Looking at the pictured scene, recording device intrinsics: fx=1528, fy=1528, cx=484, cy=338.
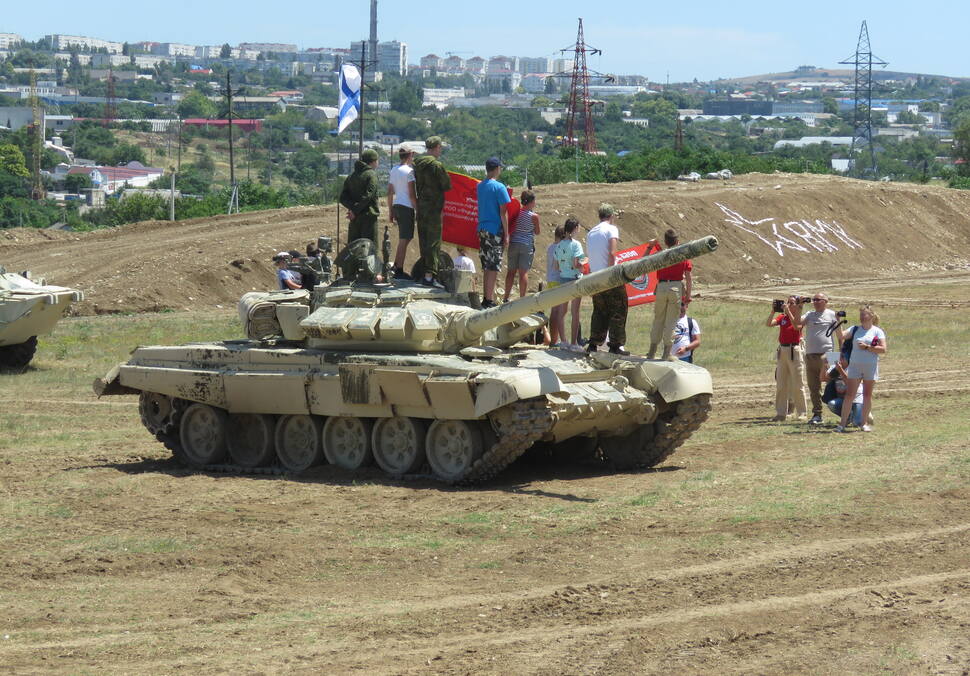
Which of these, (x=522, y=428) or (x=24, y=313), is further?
(x=24, y=313)

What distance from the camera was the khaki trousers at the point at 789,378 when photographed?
19.8 m

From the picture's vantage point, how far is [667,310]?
17672 millimetres

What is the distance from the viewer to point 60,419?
22125 mm

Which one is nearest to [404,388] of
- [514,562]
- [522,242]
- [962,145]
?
[522,242]

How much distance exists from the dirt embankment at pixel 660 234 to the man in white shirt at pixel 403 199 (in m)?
18.4

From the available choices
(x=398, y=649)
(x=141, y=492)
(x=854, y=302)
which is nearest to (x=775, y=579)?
(x=398, y=649)

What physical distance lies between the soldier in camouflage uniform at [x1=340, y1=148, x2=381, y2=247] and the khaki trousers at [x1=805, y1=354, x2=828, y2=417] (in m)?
5.80

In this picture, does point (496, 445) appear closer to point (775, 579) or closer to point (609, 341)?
point (609, 341)

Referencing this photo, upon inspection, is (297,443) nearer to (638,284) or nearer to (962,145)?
(638,284)

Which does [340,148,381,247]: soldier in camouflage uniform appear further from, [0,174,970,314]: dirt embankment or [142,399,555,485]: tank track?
[0,174,970,314]: dirt embankment

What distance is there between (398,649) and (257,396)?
8060mm

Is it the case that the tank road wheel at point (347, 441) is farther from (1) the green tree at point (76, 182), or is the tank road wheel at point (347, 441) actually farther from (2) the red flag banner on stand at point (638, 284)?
(1) the green tree at point (76, 182)

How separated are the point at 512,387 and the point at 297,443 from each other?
13.1 ft

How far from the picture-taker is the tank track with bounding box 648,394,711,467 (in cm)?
1639
